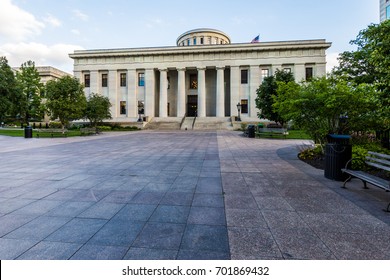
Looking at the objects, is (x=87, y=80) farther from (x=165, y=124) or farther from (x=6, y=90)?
(x=165, y=124)

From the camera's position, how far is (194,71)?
168ft

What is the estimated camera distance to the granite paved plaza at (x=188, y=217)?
2.93 metres

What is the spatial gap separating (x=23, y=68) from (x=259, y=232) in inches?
2677

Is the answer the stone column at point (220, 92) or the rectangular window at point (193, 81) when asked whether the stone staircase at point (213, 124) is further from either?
the rectangular window at point (193, 81)

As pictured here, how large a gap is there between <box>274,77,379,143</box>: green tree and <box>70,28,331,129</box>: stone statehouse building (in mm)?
31934

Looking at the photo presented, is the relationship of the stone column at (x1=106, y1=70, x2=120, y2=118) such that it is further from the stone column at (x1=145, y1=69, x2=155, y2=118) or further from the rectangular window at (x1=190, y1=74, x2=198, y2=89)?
the rectangular window at (x1=190, y1=74, x2=198, y2=89)

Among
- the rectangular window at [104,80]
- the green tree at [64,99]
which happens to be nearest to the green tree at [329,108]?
the green tree at [64,99]

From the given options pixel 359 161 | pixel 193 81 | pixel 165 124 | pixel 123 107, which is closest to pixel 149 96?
pixel 123 107

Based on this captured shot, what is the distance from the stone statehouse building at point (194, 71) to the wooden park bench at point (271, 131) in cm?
2004

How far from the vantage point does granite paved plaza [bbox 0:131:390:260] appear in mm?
2932

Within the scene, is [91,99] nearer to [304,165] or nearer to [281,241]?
[304,165]

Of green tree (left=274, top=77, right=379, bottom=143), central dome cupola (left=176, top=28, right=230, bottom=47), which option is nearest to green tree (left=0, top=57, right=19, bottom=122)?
green tree (left=274, top=77, right=379, bottom=143)

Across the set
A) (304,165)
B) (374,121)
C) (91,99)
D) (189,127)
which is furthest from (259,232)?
(189,127)

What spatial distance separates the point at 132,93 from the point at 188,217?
152 ft
